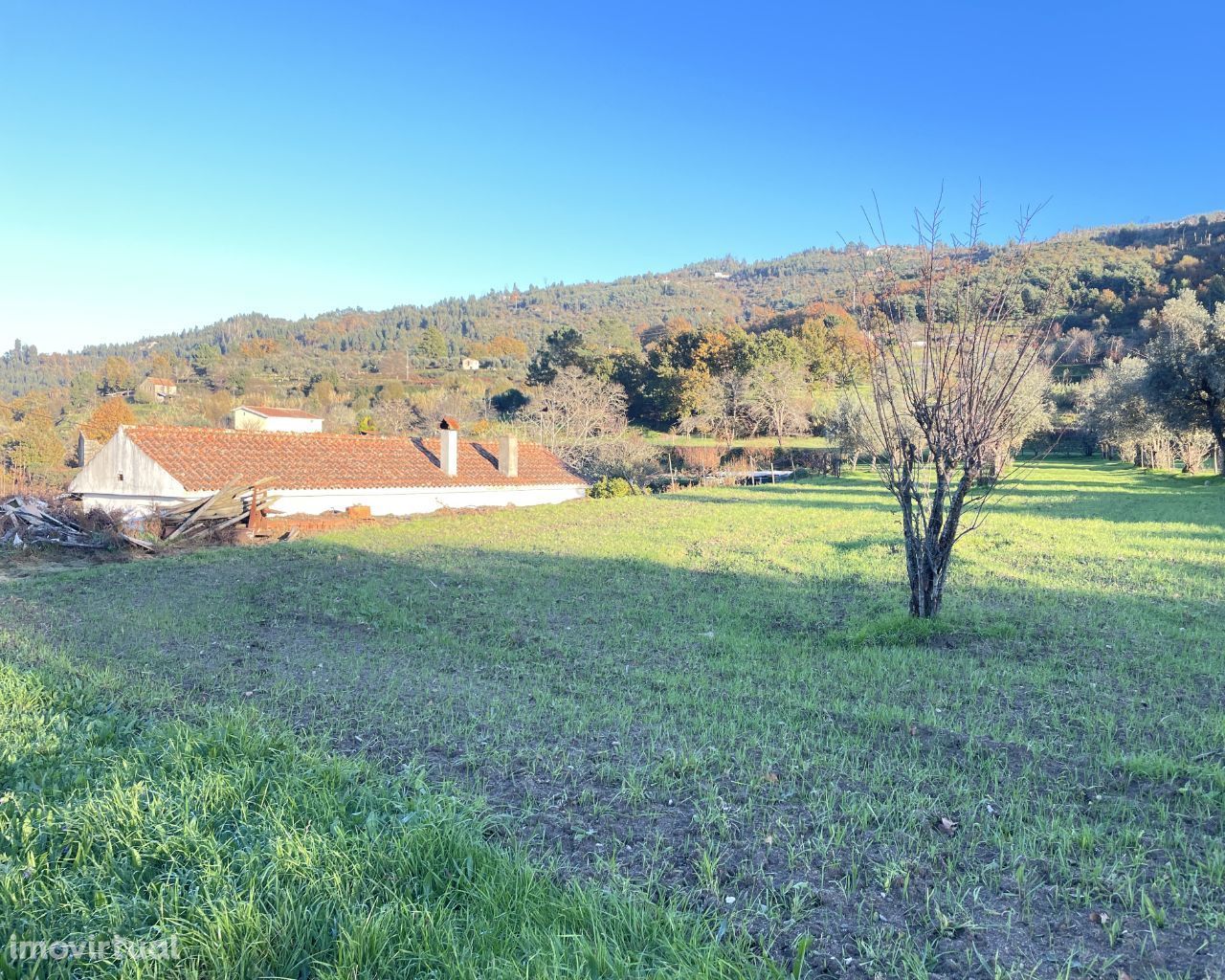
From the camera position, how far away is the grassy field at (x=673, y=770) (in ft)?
8.07

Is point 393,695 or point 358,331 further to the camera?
point 358,331

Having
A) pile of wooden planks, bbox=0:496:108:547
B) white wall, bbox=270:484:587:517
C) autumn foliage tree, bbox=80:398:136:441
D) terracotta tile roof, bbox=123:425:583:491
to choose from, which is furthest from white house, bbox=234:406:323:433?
pile of wooden planks, bbox=0:496:108:547

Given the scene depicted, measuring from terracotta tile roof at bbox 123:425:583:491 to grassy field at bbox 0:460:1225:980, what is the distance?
39.0 feet

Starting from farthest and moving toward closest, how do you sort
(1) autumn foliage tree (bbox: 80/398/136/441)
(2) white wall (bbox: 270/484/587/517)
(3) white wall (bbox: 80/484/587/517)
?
1. (1) autumn foliage tree (bbox: 80/398/136/441)
2. (2) white wall (bbox: 270/484/587/517)
3. (3) white wall (bbox: 80/484/587/517)

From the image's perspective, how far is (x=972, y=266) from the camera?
25.6ft

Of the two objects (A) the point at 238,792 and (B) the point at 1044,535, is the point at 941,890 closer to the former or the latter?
(A) the point at 238,792

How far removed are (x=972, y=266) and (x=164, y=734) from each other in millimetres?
8991

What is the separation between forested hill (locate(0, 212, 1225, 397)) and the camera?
186 ft

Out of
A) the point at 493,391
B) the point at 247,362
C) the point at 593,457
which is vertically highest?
the point at 247,362

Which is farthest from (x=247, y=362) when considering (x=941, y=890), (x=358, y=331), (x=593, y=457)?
(x=941, y=890)

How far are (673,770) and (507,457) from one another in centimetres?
2544

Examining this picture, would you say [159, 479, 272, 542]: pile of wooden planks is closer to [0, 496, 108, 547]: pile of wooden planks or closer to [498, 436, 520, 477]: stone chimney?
[0, 496, 108, 547]: pile of wooden planks

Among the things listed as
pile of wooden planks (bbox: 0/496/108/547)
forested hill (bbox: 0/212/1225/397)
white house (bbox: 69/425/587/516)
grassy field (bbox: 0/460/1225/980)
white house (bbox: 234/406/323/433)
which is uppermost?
forested hill (bbox: 0/212/1225/397)

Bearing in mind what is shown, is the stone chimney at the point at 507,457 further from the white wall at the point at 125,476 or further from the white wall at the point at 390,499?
the white wall at the point at 125,476
